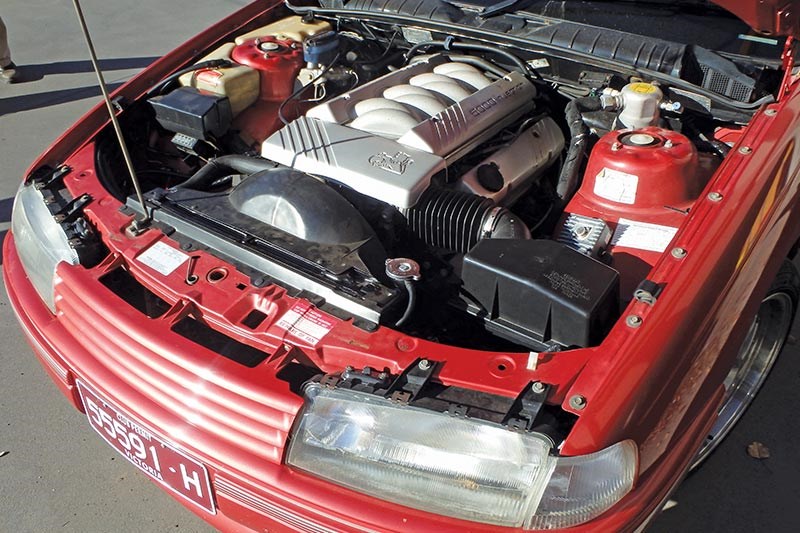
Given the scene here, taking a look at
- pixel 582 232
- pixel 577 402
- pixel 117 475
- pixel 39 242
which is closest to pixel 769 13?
pixel 582 232

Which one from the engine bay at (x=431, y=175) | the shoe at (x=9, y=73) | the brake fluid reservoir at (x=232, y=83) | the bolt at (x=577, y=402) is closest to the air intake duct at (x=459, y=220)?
the engine bay at (x=431, y=175)

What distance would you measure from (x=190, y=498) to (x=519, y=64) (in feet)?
5.75

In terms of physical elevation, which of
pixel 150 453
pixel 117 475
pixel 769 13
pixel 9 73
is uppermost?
pixel 769 13

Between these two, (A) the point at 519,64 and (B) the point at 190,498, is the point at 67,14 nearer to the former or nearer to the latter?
(A) the point at 519,64

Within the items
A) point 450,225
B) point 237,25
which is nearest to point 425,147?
point 450,225

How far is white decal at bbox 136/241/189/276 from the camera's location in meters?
1.74

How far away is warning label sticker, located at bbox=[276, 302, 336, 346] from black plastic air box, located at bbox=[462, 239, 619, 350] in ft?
1.13

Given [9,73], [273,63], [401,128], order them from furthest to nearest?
1. [9,73]
2. [273,63]
3. [401,128]

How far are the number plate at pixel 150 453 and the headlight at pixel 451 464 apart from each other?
0.26 meters

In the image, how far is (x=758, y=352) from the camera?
7.41 feet

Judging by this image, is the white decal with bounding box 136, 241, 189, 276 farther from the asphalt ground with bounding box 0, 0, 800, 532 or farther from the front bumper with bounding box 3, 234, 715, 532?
the asphalt ground with bounding box 0, 0, 800, 532

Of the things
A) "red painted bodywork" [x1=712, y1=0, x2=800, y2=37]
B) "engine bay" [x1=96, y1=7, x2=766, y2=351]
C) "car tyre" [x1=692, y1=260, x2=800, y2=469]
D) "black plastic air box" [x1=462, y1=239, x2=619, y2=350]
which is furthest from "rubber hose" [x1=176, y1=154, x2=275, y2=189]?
"car tyre" [x1=692, y1=260, x2=800, y2=469]

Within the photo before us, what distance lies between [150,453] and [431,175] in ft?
3.23

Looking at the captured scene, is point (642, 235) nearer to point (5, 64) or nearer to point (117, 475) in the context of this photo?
point (117, 475)
